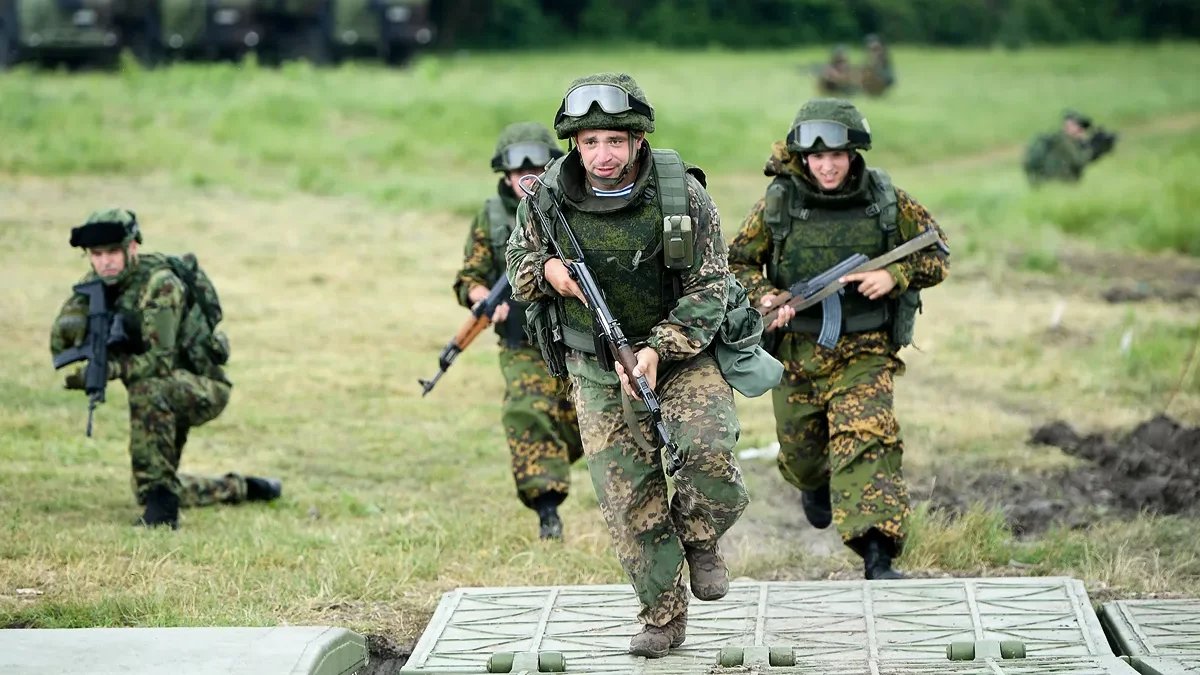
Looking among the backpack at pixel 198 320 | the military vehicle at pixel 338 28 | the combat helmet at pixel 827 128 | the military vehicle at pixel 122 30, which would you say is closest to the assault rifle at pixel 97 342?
the backpack at pixel 198 320

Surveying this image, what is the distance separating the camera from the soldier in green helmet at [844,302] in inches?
284

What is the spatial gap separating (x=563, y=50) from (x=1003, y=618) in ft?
121

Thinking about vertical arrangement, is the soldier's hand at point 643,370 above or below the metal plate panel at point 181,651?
above

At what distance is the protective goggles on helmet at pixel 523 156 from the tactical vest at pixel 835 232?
1172 mm

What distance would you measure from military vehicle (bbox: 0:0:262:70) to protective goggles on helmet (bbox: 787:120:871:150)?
24.0m

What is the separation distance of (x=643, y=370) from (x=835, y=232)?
1.94 meters

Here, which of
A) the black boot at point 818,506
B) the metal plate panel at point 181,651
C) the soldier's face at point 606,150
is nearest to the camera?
the metal plate panel at point 181,651

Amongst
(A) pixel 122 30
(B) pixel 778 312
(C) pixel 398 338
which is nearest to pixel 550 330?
(B) pixel 778 312

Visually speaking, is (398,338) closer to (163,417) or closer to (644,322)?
(163,417)

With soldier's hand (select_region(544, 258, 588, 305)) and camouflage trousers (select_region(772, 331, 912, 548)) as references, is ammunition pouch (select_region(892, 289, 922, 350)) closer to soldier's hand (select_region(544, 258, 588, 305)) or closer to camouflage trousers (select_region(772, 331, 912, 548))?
camouflage trousers (select_region(772, 331, 912, 548))

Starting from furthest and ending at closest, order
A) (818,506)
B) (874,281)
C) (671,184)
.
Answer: (818,506) → (874,281) → (671,184)

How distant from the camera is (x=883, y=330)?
745 cm

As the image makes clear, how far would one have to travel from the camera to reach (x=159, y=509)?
8.56 m

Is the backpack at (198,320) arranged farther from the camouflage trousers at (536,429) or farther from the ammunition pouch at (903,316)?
the ammunition pouch at (903,316)
